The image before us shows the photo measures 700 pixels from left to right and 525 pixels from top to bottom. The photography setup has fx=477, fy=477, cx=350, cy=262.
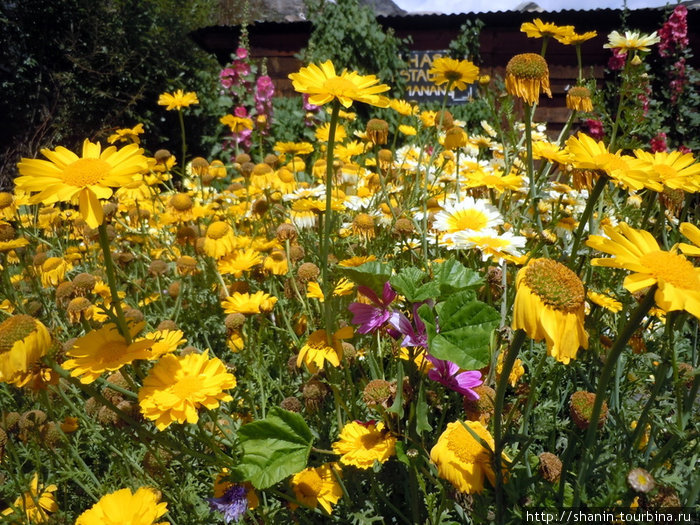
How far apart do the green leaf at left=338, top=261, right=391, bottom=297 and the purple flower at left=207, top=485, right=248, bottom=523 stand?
600 mm

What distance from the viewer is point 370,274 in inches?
41.6

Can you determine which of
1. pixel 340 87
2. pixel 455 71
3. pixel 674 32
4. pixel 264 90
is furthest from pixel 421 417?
pixel 674 32

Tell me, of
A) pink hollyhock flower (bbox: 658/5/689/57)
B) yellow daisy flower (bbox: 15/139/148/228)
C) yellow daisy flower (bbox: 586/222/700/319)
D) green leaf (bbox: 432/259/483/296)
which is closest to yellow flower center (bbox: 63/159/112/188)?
yellow daisy flower (bbox: 15/139/148/228)

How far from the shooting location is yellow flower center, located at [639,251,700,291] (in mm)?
761

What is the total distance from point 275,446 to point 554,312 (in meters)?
0.70

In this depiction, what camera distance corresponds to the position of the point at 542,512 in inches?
40.8

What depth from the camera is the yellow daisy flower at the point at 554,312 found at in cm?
75

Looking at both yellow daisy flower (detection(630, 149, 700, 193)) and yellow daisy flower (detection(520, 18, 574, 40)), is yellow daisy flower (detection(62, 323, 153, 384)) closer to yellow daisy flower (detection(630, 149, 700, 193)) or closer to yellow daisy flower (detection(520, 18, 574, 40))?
yellow daisy flower (detection(630, 149, 700, 193))

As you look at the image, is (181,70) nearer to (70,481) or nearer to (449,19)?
(449,19)

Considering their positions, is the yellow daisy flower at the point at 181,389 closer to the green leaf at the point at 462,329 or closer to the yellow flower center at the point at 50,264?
the green leaf at the point at 462,329

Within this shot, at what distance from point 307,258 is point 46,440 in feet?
4.23

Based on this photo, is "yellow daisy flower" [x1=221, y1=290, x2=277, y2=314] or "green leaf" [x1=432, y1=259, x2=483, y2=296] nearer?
"green leaf" [x1=432, y1=259, x2=483, y2=296]

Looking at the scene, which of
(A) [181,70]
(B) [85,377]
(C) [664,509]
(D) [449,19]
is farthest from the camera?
(A) [181,70]

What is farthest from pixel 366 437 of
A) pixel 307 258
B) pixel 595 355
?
pixel 307 258
